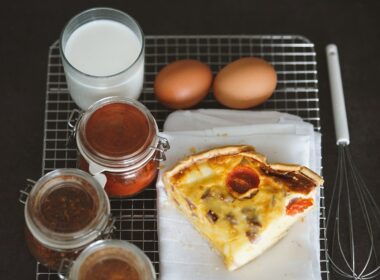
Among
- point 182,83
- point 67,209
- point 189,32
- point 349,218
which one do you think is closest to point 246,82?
point 182,83

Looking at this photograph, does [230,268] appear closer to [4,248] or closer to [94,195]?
[94,195]

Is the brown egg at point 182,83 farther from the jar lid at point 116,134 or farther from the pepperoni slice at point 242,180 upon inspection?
the pepperoni slice at point 242,180

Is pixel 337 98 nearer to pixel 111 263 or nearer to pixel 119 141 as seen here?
pixel 119 141

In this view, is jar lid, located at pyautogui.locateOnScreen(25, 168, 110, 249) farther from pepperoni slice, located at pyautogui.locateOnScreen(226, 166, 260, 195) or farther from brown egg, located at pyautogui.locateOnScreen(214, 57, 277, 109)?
brown egg, located at pyautogui.locateOnScreen(214, 57, 277, 109)

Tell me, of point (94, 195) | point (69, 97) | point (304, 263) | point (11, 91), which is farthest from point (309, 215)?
point (11, 91)

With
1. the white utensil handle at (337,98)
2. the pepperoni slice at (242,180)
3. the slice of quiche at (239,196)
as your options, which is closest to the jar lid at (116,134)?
the slice of quiche at (239,196)

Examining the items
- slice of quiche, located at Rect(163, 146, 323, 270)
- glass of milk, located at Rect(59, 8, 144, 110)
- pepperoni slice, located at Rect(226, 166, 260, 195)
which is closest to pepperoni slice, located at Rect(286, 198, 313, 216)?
slice of quiche, located at Rect(163, 146, 323, 270)
